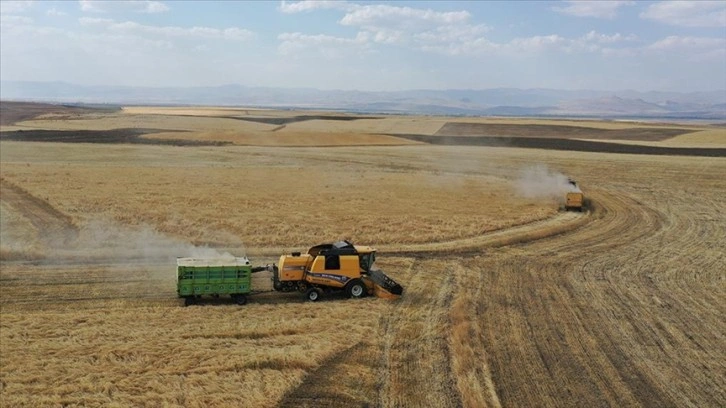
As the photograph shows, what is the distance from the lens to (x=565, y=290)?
2455 cm

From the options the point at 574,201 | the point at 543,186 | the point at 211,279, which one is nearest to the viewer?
the point at 211,279

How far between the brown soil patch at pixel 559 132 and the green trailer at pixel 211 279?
3619 inches

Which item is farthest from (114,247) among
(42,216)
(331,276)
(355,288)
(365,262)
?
(365,262)

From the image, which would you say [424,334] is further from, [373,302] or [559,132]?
[559,132]

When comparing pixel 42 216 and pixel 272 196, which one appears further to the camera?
pixel 272 196

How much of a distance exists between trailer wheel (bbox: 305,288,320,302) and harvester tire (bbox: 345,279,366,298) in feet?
3.81

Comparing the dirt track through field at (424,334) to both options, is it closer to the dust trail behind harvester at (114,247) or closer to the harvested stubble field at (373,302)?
the harvested stubble field at (373,302)

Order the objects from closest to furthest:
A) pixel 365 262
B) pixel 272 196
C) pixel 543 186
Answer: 1. pixel 365 262
2. pixel 272 196
3. pixel 543 186

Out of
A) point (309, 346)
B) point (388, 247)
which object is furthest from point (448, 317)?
point (388, 247)

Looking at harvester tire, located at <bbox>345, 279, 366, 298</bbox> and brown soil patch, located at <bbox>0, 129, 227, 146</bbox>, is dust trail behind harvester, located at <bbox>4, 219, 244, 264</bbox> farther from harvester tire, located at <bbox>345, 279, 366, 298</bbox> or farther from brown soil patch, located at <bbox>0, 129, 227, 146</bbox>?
brown soil patch, located at <bbox>0, 129, 227, 146</bbox>

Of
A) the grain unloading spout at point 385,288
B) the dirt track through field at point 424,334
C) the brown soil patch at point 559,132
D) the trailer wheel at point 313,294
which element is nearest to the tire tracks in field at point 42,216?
the dirt track through field at point 424,334

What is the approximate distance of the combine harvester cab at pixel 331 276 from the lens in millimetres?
23031

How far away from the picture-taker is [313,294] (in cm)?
2312

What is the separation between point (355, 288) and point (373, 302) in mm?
979
